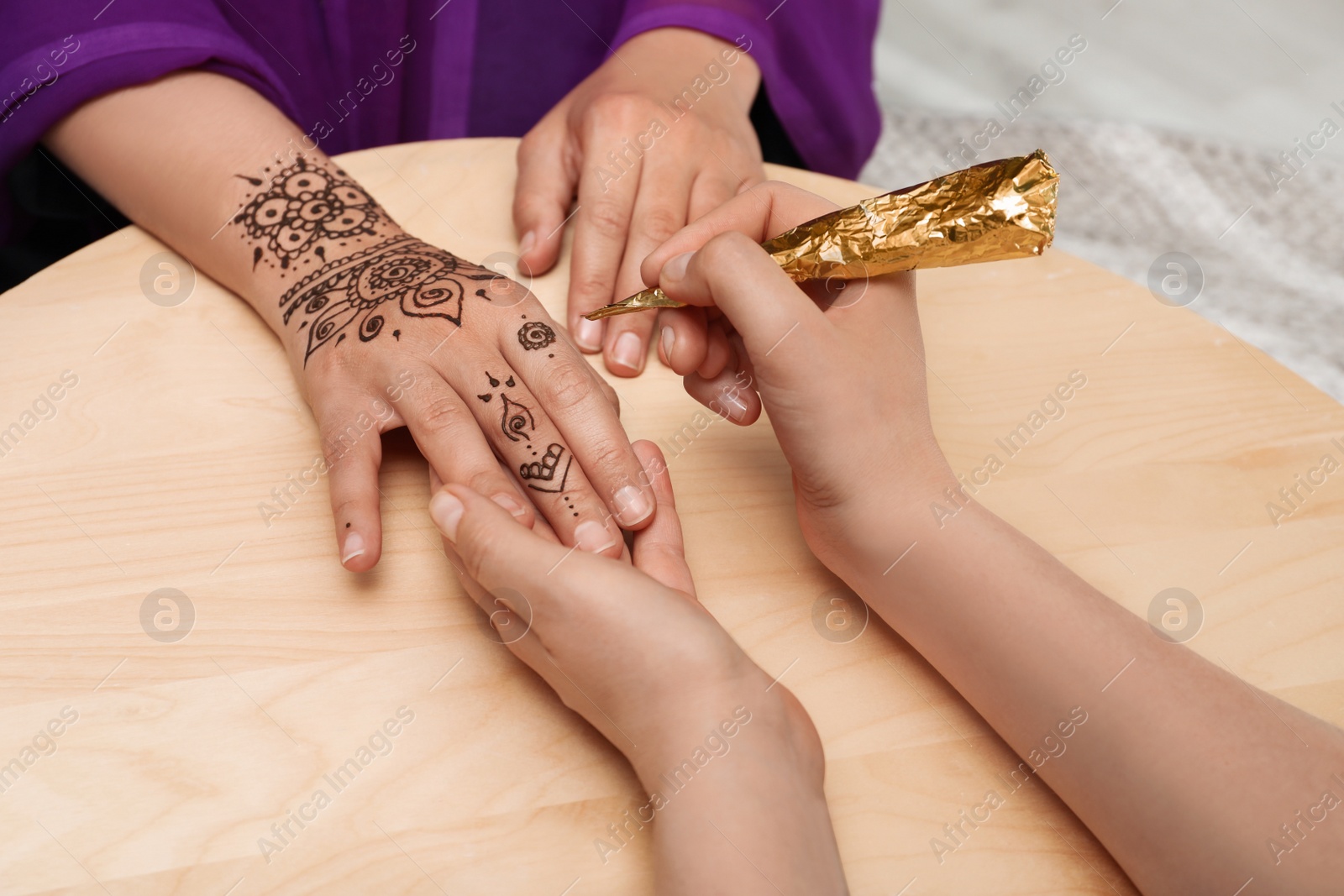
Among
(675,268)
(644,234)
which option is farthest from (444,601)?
(644,234)

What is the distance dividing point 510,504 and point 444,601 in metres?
0.08

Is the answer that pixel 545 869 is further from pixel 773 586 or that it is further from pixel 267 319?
pixel 267 319

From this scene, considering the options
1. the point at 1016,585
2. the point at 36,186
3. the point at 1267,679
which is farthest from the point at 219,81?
the point at 1267,679

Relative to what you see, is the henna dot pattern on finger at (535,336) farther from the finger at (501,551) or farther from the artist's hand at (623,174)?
the finger at (501,551)

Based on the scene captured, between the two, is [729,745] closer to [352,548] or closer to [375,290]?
[352,548]

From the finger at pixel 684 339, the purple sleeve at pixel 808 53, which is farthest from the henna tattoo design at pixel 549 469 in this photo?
the purple sleeve at pixel 808 53

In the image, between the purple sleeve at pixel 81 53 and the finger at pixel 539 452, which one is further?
the purple sleeve at pixel 81 53

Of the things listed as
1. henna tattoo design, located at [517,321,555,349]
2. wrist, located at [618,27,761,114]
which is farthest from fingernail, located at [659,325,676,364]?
wrist, located at [618,27,761,114]

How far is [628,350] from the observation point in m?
0.72

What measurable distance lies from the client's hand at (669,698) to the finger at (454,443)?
7 centimetres

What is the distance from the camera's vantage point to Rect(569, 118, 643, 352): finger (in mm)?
744

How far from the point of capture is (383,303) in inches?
27.7

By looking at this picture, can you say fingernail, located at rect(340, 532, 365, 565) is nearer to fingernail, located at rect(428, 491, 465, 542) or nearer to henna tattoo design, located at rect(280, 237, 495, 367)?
fingernail, located at rect(428, 491, 465, 542)

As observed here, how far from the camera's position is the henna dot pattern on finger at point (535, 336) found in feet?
2.23
